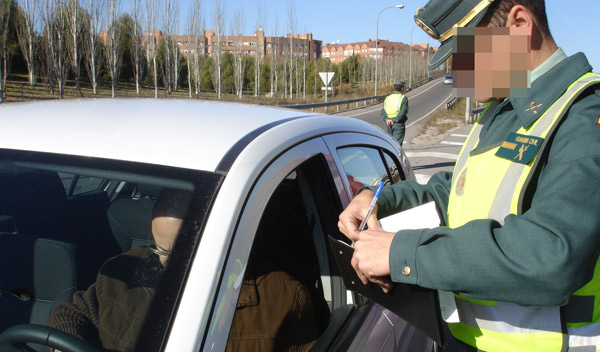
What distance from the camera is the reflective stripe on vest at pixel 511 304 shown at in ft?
4.02

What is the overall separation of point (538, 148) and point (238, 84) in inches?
2068

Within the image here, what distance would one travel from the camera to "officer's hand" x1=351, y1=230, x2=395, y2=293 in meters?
1.21

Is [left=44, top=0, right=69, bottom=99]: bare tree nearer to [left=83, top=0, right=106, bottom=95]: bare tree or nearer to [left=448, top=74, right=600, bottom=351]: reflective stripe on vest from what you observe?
[left=83, top=0, right=106, bottom=95]: bare tree

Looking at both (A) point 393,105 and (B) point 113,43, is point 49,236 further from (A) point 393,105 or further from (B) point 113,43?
(B) point 113,43

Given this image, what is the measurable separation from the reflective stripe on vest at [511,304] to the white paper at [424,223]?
57 mm

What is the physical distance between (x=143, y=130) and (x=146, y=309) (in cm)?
62

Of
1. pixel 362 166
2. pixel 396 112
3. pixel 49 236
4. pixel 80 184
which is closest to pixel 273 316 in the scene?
pixel 49 236

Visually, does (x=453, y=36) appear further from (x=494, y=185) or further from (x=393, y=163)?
(x=393, y=163)

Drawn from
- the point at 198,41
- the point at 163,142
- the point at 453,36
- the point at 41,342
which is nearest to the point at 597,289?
the point at 453,36

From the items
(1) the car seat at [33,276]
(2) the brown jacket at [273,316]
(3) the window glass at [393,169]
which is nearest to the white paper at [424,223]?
(2) the brown jacket at [273,316]

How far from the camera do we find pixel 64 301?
156cm

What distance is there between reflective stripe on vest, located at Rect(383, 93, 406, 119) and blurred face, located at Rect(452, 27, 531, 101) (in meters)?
9.97

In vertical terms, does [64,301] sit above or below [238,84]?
below

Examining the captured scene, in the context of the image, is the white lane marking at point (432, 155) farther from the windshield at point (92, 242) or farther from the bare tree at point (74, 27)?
the bare tree at point (74, 27)
